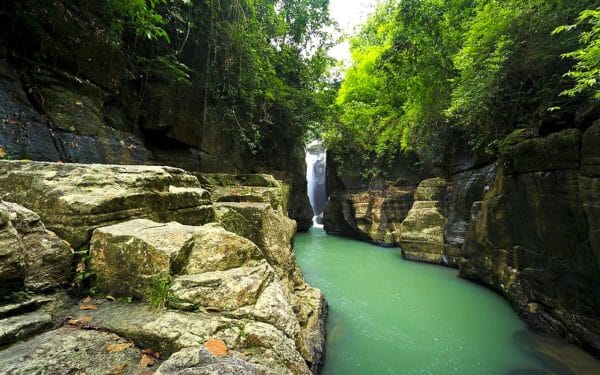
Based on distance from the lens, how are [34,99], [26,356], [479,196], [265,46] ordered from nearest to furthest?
[26,356]
[34,99]
[479,196]
[265,46]

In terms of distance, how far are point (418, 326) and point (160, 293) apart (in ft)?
17.4

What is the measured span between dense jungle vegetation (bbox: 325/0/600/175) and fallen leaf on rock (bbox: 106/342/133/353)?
5385mm

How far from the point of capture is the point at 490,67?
5.83 meters

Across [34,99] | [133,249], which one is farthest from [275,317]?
[34,99]

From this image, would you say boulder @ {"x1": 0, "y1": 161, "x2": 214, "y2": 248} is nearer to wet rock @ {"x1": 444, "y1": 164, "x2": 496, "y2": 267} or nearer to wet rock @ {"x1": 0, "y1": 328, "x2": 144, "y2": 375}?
wet rock @ {"x1": 0, "y1": 328, "x2": 144, "y2": 375}

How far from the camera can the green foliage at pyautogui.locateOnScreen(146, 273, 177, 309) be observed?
169 cm

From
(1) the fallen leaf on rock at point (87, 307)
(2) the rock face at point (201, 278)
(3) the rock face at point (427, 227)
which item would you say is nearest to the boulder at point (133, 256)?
(2) the rock face at point (201, 278)

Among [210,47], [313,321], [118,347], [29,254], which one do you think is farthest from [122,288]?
[210,47]

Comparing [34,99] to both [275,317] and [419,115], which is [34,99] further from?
[419,115]

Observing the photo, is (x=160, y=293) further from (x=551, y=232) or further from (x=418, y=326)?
(x=551, y=232)

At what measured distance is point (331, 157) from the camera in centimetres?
1563

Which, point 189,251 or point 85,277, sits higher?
point 189,251

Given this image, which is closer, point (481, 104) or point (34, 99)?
point (34, 99)

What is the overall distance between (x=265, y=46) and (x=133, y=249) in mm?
8431
